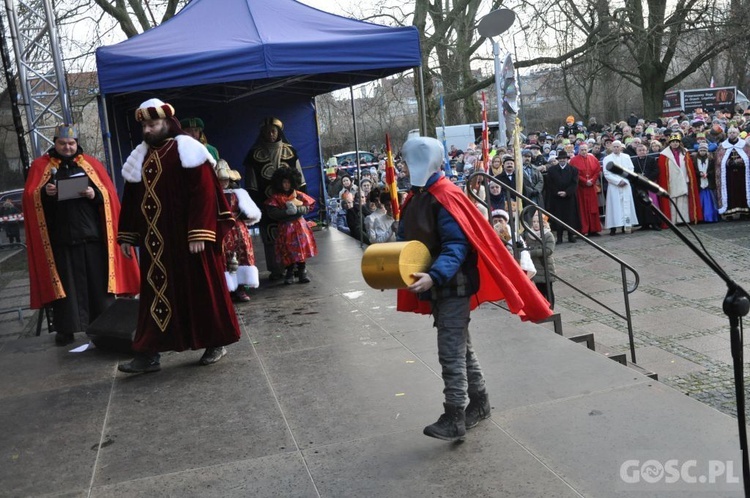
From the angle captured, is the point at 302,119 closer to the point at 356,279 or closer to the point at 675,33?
the point at 356,279

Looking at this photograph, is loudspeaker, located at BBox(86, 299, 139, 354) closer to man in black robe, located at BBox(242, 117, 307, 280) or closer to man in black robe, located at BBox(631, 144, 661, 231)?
man in black robe, located at BBox(242, 117, 307, 280)

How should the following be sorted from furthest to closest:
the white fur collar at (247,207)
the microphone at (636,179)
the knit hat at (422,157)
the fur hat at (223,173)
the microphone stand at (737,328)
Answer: the fur hat at (223,173), the white fur collar at (247,207), the knit hat at (422,157), the microphone at (636,179), the microphone stand at (737,328)

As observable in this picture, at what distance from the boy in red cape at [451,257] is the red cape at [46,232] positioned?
3566mm

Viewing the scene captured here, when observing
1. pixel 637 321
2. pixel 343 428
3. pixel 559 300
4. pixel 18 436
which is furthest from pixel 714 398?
pixel 18 436

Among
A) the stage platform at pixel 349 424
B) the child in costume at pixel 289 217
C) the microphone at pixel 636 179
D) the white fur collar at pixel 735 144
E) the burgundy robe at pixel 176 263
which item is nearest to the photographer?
the microphone at pixel 636 179

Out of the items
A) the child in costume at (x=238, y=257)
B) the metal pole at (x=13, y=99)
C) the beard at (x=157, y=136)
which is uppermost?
the metal pole at (x=13, y=99)

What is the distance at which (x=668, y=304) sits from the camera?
32.9 feet

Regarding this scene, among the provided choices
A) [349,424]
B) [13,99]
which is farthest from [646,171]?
[349,424]

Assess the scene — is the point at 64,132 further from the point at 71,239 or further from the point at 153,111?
the point at 153,111

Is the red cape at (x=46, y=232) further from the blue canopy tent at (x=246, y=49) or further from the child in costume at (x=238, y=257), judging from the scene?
the blue canopy tent at (x=246, y=49)

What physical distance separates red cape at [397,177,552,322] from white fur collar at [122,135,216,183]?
1.81 m

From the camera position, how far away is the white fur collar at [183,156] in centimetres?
555

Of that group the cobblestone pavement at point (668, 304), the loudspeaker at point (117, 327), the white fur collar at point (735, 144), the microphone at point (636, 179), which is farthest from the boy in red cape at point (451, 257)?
the white fur collar at point (735, 144)

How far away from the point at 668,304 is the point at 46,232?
7.17m
